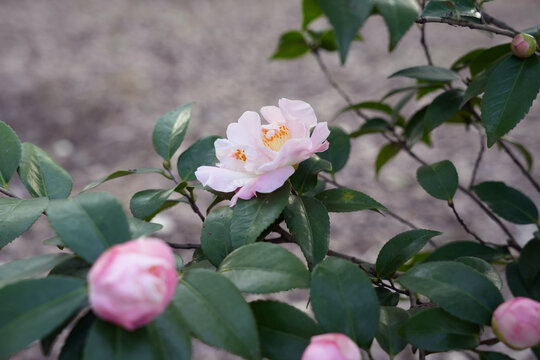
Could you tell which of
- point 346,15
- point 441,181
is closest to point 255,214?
point 346,15

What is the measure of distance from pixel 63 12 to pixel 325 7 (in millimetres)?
4082

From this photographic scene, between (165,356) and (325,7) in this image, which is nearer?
(165,356)

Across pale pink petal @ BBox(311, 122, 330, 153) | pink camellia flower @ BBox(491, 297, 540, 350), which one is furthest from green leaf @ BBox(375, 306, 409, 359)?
pale pink petal @ BBox(311, 122, 330, 153)

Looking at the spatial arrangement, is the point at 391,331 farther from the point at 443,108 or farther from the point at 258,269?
the point at 443,108

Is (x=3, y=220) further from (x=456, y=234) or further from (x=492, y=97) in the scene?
(x=456, y=234)

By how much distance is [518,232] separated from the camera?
6.20 ft

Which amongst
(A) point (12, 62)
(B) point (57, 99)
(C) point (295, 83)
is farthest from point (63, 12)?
(C) point (295, 83)

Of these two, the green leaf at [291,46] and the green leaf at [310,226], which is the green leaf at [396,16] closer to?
the green leaf at [310,226]

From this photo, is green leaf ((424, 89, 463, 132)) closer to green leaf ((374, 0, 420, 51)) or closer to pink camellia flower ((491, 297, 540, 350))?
green leaf ((374, 0, 420, 51))

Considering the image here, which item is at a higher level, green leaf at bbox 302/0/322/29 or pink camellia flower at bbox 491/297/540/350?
green leaf at bbox 302/0/322/29

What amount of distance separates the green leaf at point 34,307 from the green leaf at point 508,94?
0.53 meters

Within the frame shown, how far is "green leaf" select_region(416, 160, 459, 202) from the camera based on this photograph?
777 mm

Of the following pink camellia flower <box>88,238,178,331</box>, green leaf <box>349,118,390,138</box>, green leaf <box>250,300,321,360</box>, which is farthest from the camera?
green leaf <box>349,118,390,138</box>

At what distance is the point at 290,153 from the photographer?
575mm
